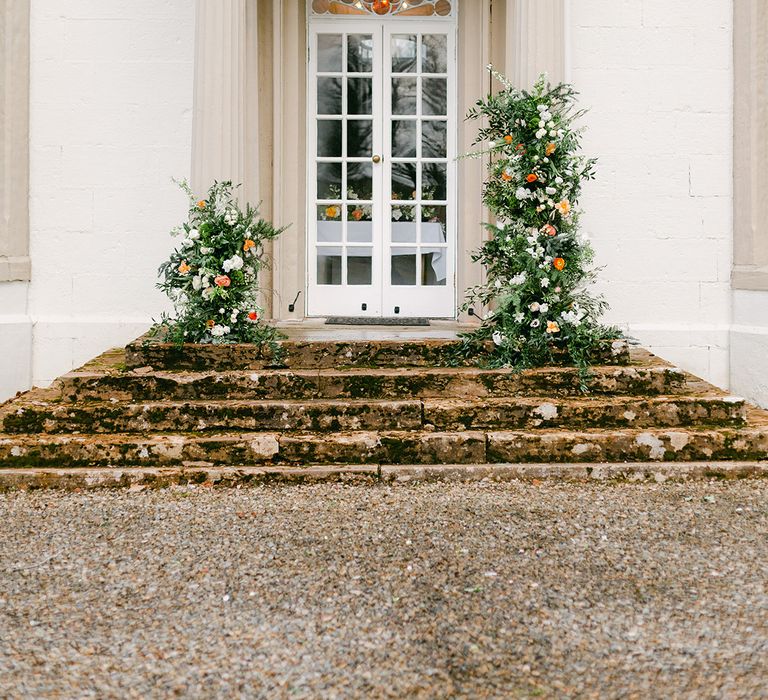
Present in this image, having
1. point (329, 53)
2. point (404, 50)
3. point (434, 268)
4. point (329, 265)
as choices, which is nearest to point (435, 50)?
point (404, 50)

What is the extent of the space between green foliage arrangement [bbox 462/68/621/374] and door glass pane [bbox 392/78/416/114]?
1.83 m

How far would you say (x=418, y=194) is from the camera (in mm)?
6777

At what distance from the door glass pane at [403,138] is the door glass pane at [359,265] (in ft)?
2.80

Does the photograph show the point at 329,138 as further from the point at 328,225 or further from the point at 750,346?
the point at 750,346

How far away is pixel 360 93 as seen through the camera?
677 cm

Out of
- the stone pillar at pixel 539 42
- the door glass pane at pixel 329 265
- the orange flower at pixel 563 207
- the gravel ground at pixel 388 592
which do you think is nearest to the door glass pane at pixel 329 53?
the door glass pane at pixel 329 265

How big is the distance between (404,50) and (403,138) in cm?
72

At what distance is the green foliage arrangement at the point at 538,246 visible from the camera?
4.84 m

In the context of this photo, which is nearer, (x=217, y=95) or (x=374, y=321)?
(x=217, y=95)

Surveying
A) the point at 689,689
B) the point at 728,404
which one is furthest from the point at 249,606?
the point at 728,404

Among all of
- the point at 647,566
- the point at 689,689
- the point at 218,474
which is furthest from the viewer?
the point at 218,474

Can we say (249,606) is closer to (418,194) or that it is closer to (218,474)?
(218,474)

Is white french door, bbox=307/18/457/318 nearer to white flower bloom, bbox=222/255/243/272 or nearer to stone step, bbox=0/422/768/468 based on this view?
white flower bloom, bbox=222/255/243/272

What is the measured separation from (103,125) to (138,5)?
2.97 ft
